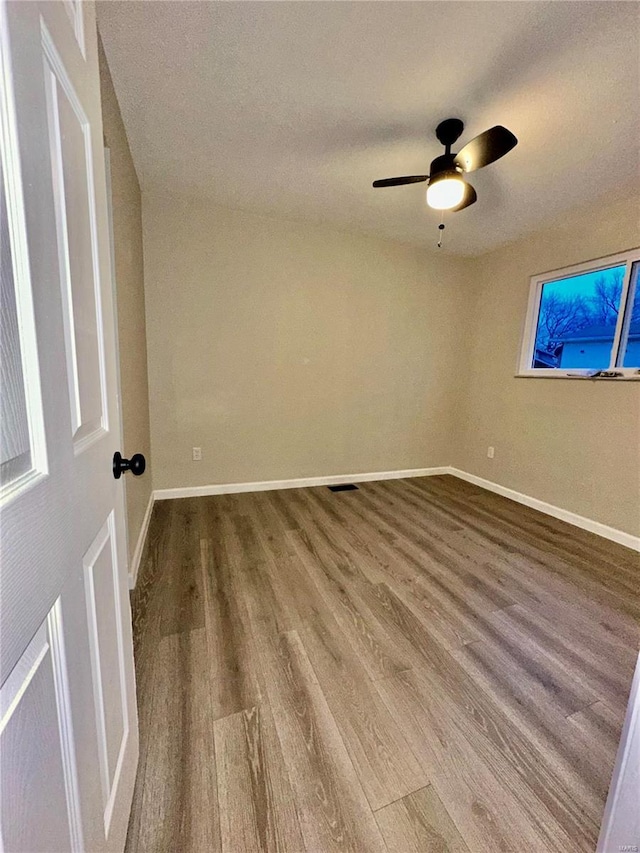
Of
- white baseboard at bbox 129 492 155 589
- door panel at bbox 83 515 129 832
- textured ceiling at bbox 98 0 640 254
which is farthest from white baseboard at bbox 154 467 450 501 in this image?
textured ceiling at bbox 98 0 640 254

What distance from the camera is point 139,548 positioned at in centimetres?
206

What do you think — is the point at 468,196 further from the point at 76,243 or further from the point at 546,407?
the point at 76,243

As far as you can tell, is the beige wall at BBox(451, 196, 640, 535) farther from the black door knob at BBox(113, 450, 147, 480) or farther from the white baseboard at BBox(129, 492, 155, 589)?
the white baseboard at BBox(129, 492, 155, 589)

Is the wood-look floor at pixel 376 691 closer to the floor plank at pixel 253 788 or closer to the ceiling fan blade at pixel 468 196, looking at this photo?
the floor plank at pixel 253 788

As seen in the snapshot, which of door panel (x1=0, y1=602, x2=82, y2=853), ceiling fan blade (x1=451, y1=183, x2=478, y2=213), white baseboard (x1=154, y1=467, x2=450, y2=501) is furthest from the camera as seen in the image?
white baseboard (x1=154, y1=467, x2=450, y2=501)

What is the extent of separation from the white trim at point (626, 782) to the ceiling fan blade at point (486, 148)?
198 cm

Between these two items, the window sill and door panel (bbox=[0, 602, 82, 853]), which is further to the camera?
the window sill

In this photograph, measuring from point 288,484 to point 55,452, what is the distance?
2.97 metres

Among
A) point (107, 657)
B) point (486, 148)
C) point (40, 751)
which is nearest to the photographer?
point (40, 751)

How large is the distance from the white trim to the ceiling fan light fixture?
85.0 inches

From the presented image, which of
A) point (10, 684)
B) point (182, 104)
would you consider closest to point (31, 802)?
point (10, 684)

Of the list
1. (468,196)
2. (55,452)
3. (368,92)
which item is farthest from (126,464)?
(468,196)

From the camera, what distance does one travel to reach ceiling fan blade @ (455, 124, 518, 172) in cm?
153

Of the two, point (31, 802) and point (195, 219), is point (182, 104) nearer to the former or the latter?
point (195, 219)
